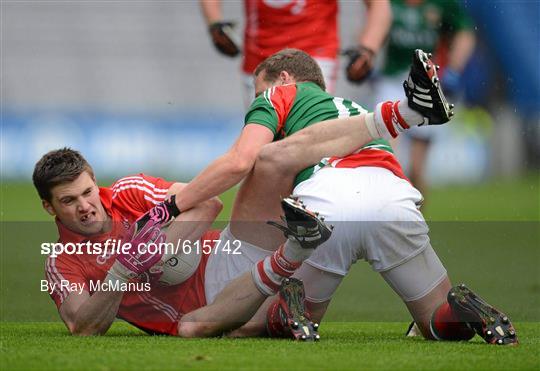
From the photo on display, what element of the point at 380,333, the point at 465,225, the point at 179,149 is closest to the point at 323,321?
the point at 380,333

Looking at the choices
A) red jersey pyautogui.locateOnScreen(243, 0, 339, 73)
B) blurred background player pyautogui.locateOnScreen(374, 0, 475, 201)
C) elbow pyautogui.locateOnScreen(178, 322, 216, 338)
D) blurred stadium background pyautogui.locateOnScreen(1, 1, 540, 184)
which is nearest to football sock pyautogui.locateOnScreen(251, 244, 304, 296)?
elbow pyautogui.locateOnScreen(178, 322, 216, 338)

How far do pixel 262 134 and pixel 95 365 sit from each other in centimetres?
119

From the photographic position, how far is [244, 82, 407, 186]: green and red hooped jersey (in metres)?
4.07

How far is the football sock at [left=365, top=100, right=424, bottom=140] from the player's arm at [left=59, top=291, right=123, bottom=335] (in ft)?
3.61

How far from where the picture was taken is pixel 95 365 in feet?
10.6

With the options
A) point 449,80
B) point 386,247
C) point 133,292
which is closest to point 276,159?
point 386,247

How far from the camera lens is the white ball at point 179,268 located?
4.18 meters

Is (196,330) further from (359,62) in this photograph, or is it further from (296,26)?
(296,26)

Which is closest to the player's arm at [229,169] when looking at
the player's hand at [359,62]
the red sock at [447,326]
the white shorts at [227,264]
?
the white shorts at [227,264]

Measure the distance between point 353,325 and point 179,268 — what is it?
35.2 inches

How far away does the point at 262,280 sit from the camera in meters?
3.95

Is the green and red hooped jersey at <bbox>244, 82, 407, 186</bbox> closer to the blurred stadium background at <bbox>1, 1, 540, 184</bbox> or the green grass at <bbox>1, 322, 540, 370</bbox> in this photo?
the green grass at <bbox>1, 322, 540, 370</bbox>

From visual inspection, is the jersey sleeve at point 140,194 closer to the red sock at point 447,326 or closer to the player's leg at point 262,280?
the player's leg at point 262,280

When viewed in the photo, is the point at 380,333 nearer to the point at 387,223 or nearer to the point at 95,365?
the point at 387,223
